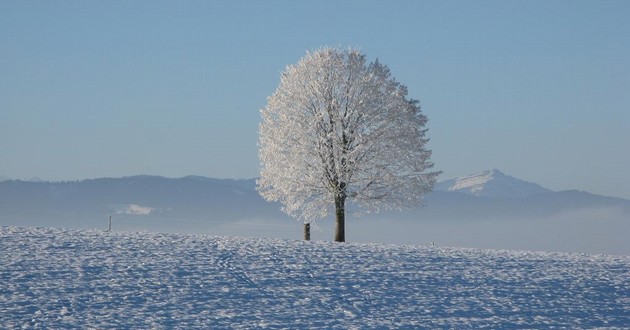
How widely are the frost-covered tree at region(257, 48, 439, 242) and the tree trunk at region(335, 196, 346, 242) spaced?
0.20ft

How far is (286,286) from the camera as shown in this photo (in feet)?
98.7

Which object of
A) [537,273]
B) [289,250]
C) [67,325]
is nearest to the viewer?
[67,325]

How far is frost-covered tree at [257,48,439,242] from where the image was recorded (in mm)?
48312

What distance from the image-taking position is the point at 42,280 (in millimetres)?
29484

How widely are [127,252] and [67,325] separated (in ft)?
37.9

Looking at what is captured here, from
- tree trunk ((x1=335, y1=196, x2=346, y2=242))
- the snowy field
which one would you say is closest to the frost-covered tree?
tree trunk ((x1=335, y1=196, x2=346, y2=242))

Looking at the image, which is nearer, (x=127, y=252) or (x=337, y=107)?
(x=127, y=252)

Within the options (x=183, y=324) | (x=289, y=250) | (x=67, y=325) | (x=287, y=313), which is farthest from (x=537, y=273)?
(x=67, y=325)

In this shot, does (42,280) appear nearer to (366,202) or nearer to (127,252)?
(127,252)

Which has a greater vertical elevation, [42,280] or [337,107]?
[337,107]

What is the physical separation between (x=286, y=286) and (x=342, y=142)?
19242mm

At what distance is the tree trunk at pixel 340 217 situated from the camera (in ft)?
159

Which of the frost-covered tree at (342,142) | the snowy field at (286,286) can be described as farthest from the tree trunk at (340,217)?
the snowy field at (286,286)

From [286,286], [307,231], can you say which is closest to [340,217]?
[307,231]
